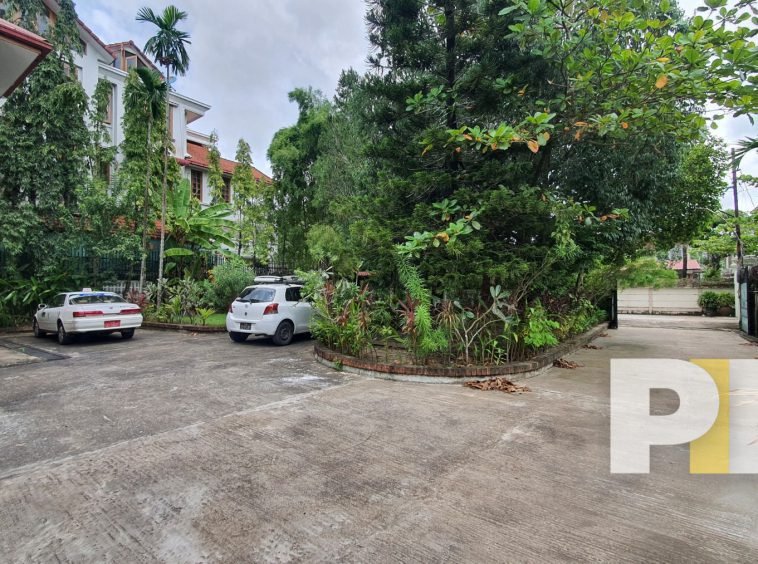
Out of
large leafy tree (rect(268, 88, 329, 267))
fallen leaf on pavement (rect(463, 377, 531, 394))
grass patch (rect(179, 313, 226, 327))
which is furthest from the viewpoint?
large leafy tree (rect(268, 88, 329, 267))

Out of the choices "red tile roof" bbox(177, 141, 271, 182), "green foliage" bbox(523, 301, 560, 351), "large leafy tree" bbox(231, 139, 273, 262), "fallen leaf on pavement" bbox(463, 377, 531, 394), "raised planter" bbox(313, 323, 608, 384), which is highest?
"red tile roof" bbox(177, 141, 271, 182)

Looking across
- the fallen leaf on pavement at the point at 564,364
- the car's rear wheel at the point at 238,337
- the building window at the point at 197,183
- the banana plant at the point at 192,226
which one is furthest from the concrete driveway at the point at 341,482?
the building window at the point at 197,183

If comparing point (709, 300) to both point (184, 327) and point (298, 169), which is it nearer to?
point (298, 169)

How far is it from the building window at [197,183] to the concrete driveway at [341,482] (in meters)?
18.9

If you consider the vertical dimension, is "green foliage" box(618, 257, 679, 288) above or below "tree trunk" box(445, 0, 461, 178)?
below

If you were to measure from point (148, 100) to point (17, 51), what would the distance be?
11517mm

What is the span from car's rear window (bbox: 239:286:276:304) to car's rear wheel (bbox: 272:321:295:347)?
0.74 meters

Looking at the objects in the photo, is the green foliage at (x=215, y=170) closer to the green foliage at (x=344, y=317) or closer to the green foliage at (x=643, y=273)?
the green foliage at (x=344, y=317)

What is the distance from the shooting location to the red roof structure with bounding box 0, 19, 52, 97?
4.33 metres

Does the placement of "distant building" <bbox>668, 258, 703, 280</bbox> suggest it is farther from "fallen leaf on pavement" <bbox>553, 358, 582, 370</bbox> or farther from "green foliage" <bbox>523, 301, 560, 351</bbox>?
"green foliage" <bbox>523, 301, 560, 351</bbox>

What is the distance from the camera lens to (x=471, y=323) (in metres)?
7.57

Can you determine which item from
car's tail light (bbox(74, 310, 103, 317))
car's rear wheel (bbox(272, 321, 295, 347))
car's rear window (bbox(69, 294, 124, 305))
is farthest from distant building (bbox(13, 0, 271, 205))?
car's rear wheel (bbox(272, 321, 295, 347))

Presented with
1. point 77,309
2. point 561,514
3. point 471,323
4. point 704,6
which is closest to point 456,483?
point 561,514
